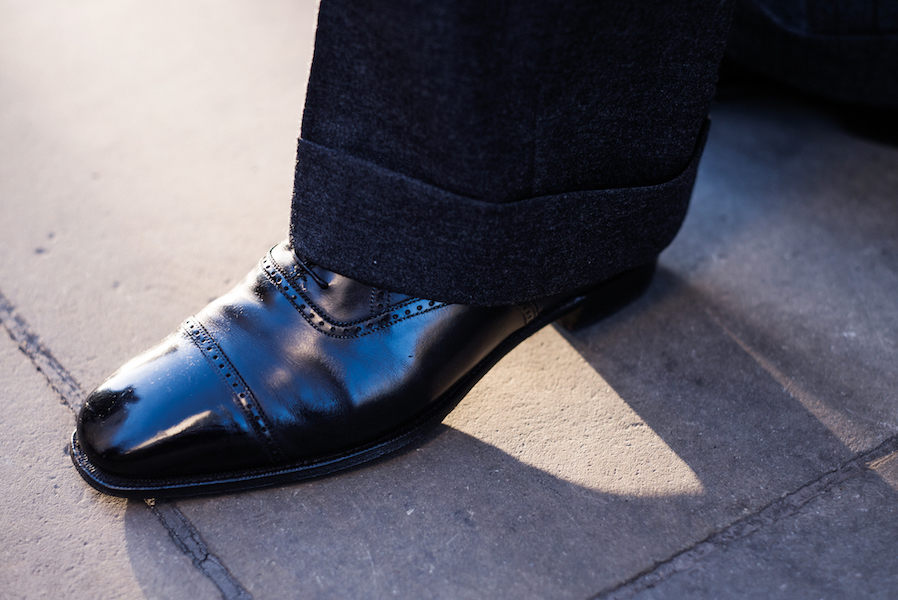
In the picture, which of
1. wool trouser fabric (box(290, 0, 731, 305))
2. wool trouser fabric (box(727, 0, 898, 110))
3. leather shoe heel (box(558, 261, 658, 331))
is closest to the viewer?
wool trouser fabric (box(290, 0, 731, 305))

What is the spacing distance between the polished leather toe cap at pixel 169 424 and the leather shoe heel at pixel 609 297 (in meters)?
0.41

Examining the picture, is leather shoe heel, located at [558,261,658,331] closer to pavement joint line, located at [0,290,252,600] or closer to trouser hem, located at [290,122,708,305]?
trouser hem, located at [290,122,708,305]

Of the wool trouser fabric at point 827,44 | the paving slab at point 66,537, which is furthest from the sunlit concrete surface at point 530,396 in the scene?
the wool trouser fabric at point 827,44

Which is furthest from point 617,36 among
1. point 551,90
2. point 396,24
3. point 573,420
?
point 573,420

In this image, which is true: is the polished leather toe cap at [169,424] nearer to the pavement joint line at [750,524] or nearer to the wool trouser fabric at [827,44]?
the pavement joint line at [750,524]

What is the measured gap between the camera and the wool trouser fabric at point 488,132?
610 mm

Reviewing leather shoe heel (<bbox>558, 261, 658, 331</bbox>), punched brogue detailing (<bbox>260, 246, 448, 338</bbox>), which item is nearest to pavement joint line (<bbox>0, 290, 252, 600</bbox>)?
punched brogue detailing (<bbox>260, 246, 448, 338</bbox>)

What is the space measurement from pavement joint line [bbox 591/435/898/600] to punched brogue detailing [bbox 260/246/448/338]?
12.5 inches

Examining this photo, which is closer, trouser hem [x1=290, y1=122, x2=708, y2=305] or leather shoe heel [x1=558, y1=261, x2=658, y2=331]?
trouser hem [x1=290, y1=122, x2=708, y2=305]

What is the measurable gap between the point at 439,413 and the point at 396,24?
398 millimetres

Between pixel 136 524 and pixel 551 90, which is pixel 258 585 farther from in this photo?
pixel 551 90

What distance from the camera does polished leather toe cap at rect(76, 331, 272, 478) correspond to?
694mm

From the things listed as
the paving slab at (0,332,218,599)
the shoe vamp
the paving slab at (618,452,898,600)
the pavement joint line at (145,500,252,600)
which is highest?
the shoe vamp

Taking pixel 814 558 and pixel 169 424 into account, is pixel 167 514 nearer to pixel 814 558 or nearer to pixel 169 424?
pixel 169 424
